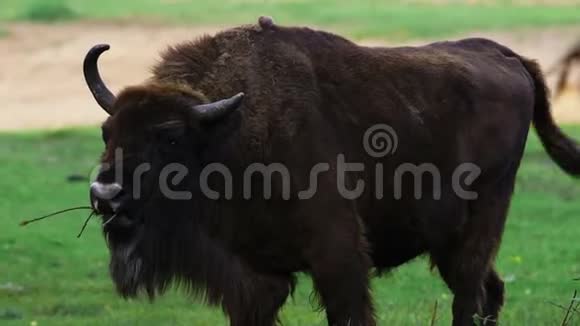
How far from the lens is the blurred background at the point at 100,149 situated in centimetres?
1098

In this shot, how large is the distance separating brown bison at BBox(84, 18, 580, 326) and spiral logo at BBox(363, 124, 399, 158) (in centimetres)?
1

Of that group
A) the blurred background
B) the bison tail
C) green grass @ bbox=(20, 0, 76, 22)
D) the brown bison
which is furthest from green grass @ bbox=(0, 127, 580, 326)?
green grass @ bbox=(20, 0, 76, 22)

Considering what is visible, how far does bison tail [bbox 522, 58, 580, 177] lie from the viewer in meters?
10.1

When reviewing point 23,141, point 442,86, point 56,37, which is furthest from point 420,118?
point 56,37

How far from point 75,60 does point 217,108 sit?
991 inches

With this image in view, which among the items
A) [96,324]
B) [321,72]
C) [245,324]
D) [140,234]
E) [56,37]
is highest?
[321,72]

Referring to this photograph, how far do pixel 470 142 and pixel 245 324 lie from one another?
200 centimetres

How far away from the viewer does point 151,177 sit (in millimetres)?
7660

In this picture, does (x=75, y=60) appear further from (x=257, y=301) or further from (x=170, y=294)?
(x=257, y=301)

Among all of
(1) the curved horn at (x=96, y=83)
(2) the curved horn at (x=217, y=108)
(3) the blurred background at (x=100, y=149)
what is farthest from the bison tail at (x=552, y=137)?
(1) the curved horn at (x=96, y=83)

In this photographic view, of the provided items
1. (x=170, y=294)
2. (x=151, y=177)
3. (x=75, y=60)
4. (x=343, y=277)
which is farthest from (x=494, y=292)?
(x=75, y=60)

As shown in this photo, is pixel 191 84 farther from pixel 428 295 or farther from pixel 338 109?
pixel 428 295

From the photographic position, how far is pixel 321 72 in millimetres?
8375

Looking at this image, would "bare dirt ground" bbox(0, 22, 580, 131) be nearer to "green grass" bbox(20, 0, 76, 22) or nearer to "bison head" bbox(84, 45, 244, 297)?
"green grass" bbox(20, 0, 76, 22)
